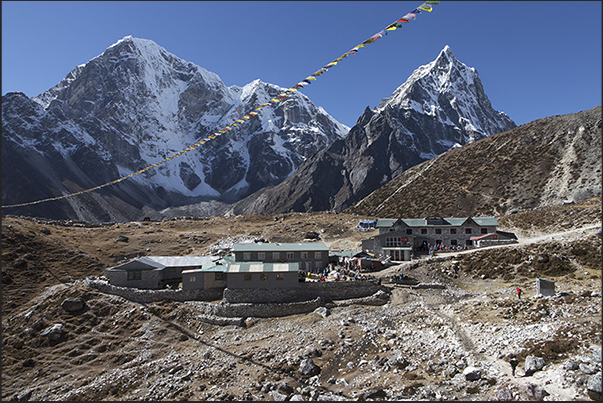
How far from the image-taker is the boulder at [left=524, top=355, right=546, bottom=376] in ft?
73.3

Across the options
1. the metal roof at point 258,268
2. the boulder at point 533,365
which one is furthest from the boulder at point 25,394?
the boulder at point 533,365

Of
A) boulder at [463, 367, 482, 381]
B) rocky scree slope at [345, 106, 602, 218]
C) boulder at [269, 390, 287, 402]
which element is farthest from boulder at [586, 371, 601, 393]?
rocky scree slope at [345, 106, 602, 218]

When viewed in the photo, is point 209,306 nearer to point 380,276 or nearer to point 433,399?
point 380,276

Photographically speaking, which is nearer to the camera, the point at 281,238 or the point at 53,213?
the point at 281,238

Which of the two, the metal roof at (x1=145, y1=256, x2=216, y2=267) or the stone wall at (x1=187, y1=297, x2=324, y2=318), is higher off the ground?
the metal roof at (x1=145, y1=256, x2=216, y2=267)

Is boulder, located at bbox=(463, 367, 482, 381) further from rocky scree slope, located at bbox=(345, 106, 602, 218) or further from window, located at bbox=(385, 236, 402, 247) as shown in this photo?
rocky scree slope, located at bbox=(345, 106, 602, 218)

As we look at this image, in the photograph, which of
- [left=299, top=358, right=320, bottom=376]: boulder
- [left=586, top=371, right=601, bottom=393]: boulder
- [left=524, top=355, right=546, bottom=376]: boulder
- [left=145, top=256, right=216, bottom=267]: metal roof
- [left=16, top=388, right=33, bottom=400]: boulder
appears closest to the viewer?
[left=586, top=371, right=601, bottom=393]: boulder

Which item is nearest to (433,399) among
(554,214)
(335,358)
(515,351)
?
(515,351)

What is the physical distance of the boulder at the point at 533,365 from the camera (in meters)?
22.3

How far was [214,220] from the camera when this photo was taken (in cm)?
9981

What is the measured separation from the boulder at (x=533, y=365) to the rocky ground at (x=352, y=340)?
2.1 inches

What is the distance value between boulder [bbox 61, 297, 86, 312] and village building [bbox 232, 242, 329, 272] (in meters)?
17.7

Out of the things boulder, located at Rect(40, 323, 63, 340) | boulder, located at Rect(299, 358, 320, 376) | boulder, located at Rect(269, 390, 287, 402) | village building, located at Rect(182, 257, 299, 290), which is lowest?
boulder, located at Rect(269, 390, 287, 402)

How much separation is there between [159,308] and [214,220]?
6020 centimetres
